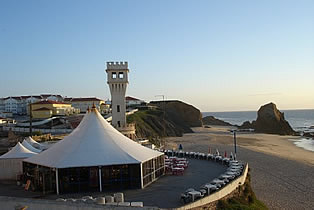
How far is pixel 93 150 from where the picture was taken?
1684 centimetres

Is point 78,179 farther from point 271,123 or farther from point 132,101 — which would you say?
point 132,101

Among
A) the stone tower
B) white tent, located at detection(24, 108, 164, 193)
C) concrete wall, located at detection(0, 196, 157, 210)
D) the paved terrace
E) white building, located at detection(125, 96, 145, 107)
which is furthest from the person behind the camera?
white building, located at detection(125, 96, 145, 107)

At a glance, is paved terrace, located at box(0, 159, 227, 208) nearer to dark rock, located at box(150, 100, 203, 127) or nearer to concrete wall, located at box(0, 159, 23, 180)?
concrete wall, located at box(0, 159, 23, 180)

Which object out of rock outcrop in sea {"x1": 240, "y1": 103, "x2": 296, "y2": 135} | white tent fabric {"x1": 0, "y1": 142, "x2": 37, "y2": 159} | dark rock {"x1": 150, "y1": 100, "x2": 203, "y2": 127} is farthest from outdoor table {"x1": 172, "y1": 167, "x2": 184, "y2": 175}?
dark rock {"x1": 150, "y1": 100, "x2": 203, "y2": 127}

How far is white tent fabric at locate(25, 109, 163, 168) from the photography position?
16.1 m

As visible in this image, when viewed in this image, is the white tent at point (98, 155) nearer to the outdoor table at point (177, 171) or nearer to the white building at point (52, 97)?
the outdoor table at point (177, 171)

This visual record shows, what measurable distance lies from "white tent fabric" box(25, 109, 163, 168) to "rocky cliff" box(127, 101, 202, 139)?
1358 inches

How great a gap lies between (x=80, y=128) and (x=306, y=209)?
47.5 feet

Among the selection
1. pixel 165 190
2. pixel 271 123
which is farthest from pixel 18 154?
pixel 271 123

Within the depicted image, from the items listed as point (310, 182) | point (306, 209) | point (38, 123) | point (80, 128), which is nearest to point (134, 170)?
point (80, 128)

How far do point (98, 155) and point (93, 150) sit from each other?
1.64 ft

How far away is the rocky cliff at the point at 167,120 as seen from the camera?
61.1 meters

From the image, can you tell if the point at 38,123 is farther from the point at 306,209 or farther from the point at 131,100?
the point at 131,100

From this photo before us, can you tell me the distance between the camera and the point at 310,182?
26.3 meters
